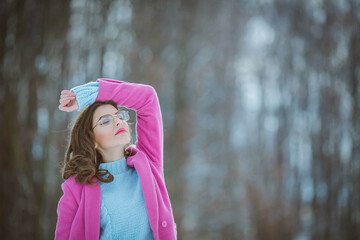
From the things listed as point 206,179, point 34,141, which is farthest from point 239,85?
point 34,141

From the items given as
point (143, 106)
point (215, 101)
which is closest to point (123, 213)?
point (143, 106)

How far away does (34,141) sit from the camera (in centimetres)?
341

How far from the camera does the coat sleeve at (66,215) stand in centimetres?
117

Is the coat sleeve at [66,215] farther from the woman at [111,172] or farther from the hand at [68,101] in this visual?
the hand at [68,101]

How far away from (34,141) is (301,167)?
3916 millimetres

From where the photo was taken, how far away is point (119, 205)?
1214mm

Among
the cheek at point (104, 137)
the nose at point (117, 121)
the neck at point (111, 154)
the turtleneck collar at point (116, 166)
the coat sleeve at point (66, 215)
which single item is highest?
the nose at point (117, 121)

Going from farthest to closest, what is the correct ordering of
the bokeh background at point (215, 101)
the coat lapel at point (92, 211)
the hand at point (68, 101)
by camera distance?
1. the bokeh background at point (215, 101)
2. the hand at point (68, 101)
3. the coat lapel at point (92, 211)

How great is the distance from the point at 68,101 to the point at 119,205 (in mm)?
436

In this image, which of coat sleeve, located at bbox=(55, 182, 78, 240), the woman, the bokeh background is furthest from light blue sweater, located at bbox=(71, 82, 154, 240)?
the bokeh background

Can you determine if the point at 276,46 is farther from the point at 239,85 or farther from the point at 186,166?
the point at 186,166

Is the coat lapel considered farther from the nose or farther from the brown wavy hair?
the nose

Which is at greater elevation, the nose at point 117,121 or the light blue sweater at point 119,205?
the nose at point 117,121

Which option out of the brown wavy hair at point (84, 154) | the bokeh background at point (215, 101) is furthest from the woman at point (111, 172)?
the bokeh background at point (215, 101)
